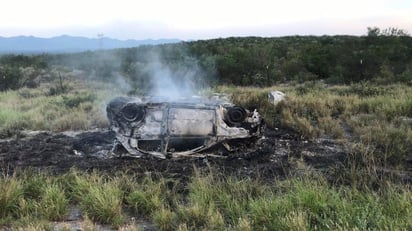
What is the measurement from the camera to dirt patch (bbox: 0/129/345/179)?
7703mm

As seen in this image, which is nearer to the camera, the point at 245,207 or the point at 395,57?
the point at 245,207

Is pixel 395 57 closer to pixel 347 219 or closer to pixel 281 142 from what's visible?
pixel 281 142

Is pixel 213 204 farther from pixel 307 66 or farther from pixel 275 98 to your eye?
pixel 307 66

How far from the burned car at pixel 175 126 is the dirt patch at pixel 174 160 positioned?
0.25 meters

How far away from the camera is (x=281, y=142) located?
968 cm

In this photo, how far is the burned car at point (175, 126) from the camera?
8.54 metres

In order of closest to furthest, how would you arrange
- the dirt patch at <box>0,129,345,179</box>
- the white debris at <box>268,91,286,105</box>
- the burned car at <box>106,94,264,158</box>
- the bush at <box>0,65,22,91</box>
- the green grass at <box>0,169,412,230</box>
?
the green grass at <box>0,169,412,230</box>
the dirt patch at <box>0,129,345,179</box>
the burned car at <box>106,94,264,158</box>
the white debris at <box>268,91,286,105</box>
the bush at <box>0,65,22,91</box>

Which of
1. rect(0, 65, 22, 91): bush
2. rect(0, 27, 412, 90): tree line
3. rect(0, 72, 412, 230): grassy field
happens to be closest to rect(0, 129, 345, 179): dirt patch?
rect(0, 72, 412, 230): grassy field

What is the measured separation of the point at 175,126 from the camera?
8547mm

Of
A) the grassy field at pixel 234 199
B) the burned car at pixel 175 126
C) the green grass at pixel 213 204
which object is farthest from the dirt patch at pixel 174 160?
the green grass at pixel 213 204

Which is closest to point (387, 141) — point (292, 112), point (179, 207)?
point (292, 112)

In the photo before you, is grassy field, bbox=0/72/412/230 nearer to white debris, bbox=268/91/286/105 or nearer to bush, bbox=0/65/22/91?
white debris, bbox=268/91/286/105

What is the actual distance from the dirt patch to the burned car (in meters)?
0.25

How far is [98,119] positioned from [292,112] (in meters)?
5.05
